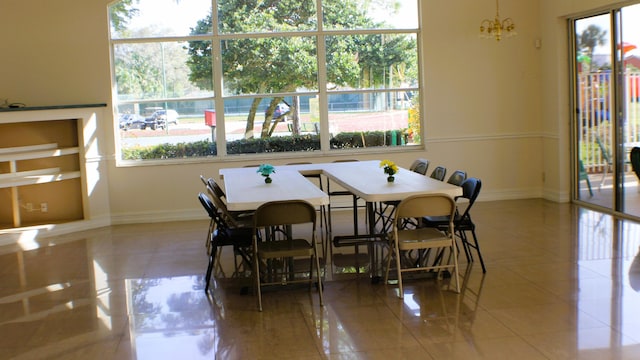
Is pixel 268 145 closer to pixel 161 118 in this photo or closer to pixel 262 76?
pixel 262 76

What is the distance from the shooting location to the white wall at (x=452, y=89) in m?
9.14

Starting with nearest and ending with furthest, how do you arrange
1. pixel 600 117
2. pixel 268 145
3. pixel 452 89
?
1. pixel 600 117
2. pixel 268 145
3. pixel 452 89

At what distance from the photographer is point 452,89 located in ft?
32.8

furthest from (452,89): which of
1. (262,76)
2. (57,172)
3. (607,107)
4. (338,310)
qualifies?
(338,310)

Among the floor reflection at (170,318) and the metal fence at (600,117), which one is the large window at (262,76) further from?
the floor reflection at (170,318)

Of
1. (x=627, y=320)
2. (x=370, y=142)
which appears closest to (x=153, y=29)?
(x=370, y=142)

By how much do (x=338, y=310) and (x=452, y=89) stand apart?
5.46m

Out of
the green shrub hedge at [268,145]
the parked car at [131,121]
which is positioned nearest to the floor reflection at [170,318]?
the green shrub hedge at [268,145]

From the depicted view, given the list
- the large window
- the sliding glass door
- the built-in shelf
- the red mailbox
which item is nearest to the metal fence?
the sliding glass door

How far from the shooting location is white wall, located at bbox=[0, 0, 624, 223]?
9.14 meters

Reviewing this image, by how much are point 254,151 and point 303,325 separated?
510 cm

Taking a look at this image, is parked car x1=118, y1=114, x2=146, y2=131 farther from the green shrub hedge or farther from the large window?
the green shrub hedge

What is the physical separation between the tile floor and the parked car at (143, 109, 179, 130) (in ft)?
8.00

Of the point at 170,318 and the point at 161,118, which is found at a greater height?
the point at 161,118
